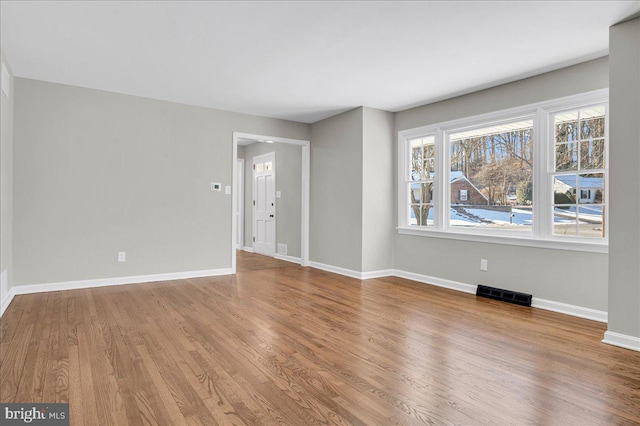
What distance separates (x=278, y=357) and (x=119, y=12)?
9.04 ft

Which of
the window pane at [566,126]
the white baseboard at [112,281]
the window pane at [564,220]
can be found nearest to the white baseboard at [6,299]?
the white baseboard at [112,281]

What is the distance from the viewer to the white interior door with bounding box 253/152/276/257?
768cm

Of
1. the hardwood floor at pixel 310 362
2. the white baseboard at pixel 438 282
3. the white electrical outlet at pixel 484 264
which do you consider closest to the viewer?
the hardwood floor at pixel 310 362

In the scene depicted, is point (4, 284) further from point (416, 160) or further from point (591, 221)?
point (591, 221)

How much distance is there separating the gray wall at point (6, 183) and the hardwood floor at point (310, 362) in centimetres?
52

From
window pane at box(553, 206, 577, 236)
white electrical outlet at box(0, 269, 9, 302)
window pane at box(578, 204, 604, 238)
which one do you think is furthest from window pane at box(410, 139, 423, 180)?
white electrical outlet at box(0, 269, 9, 302)

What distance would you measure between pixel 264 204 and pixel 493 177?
4781 mm

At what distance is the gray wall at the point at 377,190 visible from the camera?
A: 215 inches

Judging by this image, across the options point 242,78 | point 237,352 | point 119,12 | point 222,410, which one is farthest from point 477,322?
point 119,12

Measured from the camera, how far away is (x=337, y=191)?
5891mm

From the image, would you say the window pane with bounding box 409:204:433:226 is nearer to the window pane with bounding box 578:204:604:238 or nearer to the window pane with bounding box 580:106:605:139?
the window pane with bounding box 578:204:604:238

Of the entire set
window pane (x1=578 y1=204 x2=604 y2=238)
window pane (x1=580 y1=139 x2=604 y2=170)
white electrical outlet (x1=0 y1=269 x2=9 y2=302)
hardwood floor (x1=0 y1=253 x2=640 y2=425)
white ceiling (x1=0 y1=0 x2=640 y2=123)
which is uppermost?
white ceiling (x1=0 y1=0 x2=640 y2=123)

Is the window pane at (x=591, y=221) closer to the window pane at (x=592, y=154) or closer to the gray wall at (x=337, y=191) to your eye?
the window pane at (x=592, y=154)

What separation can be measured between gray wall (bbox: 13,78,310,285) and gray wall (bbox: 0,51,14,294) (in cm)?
17
